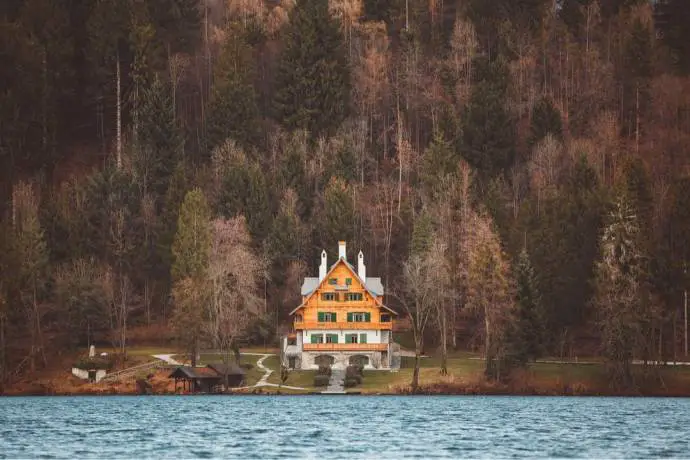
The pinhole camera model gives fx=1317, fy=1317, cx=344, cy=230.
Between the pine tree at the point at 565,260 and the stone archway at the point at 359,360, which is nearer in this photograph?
the pine tree at the point at 565,260

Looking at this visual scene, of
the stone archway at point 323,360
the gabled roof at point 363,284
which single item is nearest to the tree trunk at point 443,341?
the gabled roof at point 363,284

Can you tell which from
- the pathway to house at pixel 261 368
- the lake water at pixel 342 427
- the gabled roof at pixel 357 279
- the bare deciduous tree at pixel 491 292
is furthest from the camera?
the gabled roof at pixel 357 279

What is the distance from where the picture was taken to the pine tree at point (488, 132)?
159250 millimetres

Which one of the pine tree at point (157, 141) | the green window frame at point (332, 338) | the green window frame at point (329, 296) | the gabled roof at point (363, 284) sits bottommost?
the green window frame at point (332, 338)

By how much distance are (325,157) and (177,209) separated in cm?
2112

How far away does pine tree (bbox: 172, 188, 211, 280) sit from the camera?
441ft

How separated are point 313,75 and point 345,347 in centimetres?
5106

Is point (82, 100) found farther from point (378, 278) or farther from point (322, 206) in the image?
point (378, 278)

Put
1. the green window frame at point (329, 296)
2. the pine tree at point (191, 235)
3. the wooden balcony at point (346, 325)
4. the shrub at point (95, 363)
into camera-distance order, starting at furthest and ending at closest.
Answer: the pine tree at point (191, 235) → the green window frame at point (329, 296) → the wooden balcony at point (346, 325) → the shrub at point (95, 363)

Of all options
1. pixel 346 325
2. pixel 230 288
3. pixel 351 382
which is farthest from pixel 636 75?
pixel 351 382

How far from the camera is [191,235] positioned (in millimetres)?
135500

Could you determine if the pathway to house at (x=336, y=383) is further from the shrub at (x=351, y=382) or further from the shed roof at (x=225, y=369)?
the shed roof at (x=225, y=369)

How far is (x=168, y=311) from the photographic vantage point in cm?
14600

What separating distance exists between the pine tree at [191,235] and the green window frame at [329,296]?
1257 cm
